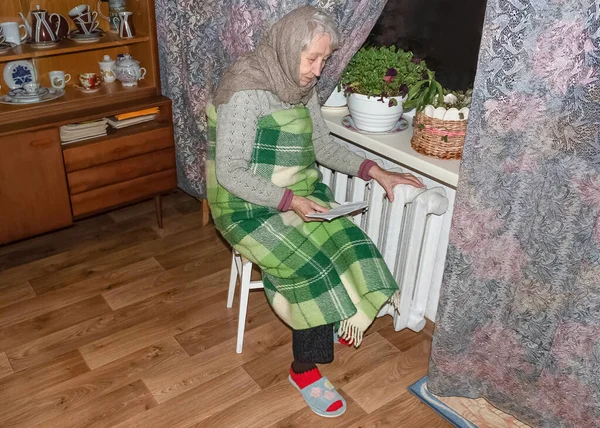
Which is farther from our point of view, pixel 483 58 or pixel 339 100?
pixel 339 100

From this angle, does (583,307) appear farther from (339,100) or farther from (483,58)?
(339,100)

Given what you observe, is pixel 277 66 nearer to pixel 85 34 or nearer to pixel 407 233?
pixel 407 233

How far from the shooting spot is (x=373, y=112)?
80.7 inches

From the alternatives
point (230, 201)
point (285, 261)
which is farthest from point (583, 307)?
point (230, 201)

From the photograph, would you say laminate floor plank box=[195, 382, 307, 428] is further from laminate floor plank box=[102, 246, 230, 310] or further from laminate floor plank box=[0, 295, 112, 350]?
laminate floor plank box=[0, 295, 112, 350]

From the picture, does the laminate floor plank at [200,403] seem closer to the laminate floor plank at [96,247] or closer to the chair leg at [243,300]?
the chair leg at [243,300]

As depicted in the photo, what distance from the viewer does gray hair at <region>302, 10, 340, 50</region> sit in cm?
172

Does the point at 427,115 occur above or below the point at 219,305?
above

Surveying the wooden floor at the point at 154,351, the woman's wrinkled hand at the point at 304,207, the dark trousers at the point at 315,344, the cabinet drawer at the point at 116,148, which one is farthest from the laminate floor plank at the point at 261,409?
the cabinet drawer at the point at 116,148

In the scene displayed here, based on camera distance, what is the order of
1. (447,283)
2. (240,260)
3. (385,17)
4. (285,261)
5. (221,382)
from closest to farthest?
(447,283), (285,261), (221,382), (240,260), (385,17)

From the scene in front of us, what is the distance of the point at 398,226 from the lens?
206 cm

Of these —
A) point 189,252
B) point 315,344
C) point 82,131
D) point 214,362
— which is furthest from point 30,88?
point 315,344

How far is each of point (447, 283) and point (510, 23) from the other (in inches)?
28.5

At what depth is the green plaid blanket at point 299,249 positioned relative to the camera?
6.07 ft
